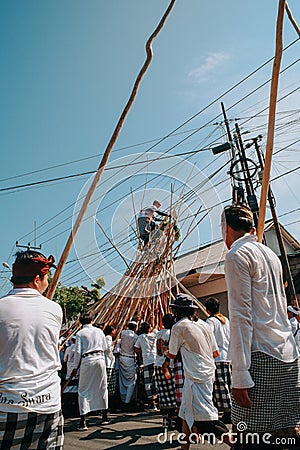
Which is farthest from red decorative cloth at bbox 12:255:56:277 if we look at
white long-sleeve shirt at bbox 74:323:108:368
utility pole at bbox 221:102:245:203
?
utility pole at bbox 221:102:245:203

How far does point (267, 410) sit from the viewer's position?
6.40ft

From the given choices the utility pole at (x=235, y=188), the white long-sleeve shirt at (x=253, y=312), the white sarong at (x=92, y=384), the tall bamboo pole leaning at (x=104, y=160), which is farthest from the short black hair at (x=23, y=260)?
the utility pole at (x=235, y=188)

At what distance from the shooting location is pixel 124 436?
5449 mm

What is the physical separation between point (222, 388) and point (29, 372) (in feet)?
12.9

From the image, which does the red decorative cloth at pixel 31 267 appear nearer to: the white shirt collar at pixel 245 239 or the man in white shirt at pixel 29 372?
the man in white shirt at pixel 29 372

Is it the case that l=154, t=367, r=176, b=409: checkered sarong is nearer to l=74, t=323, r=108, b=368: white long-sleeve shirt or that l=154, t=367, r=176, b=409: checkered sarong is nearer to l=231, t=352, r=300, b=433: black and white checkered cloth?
l=74, t=323, r=108, b=368: white long-sleeve shirt

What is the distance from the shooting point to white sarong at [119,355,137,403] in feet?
27.4

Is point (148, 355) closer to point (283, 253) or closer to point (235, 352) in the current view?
point (283, 253)

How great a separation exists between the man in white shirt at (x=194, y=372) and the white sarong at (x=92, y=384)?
279cm

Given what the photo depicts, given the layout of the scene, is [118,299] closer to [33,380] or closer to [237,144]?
[237,144]

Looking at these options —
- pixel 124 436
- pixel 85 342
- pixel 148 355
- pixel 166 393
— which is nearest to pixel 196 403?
pixel 166 393

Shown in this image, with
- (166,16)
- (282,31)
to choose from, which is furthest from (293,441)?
(166,16)

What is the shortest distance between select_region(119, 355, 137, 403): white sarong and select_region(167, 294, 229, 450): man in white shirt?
4.50 m

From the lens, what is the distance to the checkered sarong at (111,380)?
8.11m
